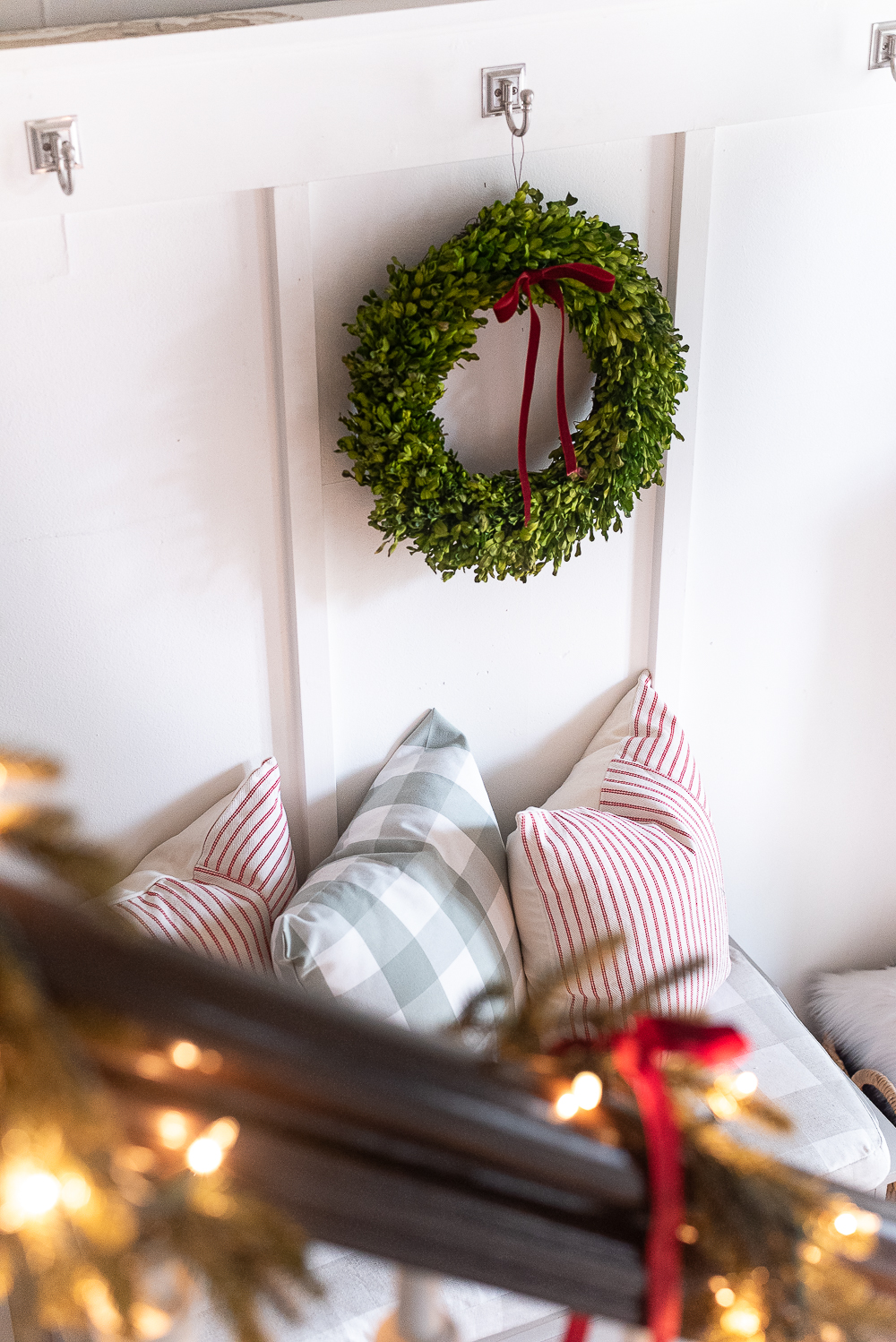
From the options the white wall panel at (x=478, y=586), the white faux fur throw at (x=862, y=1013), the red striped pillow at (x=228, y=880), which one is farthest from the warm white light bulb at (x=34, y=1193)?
the white faux fur throw at (x=862, y=1013)

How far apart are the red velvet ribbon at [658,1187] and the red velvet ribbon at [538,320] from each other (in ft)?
3.75

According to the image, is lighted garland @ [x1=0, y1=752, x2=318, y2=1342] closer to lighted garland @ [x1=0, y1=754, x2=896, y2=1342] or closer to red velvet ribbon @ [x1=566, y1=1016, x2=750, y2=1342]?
lighted garland @ [x1=0, y1=754, x2=896, y2=1342]

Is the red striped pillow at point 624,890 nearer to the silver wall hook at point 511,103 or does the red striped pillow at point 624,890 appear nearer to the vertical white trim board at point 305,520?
the vertical white trim board at point 305,520

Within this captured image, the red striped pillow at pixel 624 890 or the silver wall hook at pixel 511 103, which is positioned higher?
the silver wall hook at pixel 511 103

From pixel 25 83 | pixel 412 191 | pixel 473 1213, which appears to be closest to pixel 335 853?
pixel 412 191

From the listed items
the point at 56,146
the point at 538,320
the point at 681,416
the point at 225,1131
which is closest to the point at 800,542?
the point at 681,416

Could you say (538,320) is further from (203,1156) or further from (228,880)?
(203,1156)

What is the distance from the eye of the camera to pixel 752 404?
1.75m

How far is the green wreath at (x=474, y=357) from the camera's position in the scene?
1.39 meters

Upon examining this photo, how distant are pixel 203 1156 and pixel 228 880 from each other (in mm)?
1309

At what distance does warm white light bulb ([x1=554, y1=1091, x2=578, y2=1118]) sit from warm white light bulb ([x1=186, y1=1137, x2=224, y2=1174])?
10cm

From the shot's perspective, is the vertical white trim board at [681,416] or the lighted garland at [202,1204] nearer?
the lighted garland at [202,1204]

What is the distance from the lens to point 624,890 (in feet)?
5.11

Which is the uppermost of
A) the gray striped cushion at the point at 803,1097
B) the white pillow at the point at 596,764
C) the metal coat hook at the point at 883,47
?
the metal coat hook at the point at 883,47
